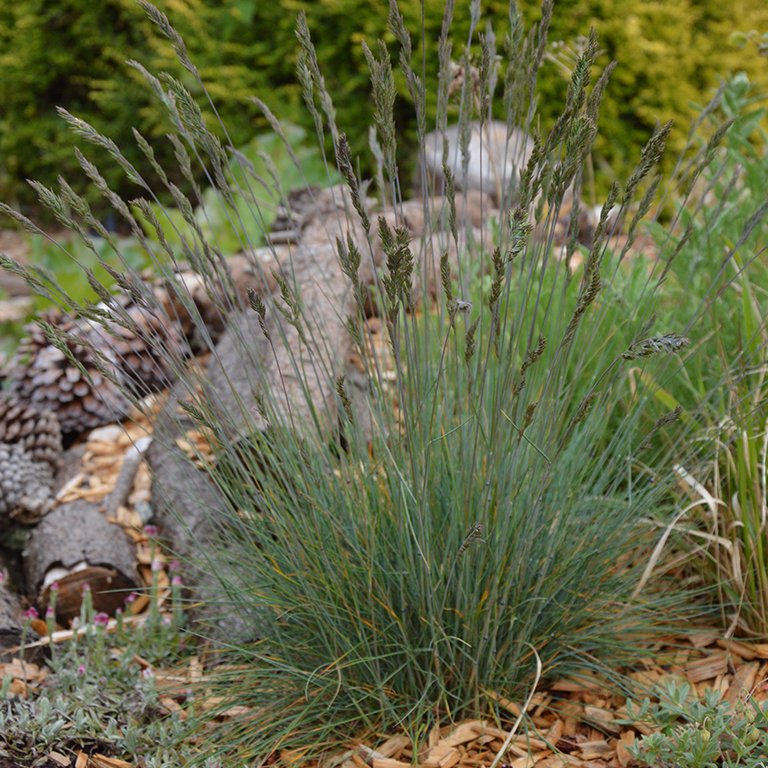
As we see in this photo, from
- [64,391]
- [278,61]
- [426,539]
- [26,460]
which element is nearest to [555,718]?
[426,539]

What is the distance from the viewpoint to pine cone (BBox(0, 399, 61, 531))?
96.0 inches

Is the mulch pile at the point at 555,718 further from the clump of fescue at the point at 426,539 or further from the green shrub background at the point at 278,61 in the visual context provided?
the green shrub background at the point at 278,61

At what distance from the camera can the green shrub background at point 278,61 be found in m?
4.96

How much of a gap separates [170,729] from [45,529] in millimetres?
1114

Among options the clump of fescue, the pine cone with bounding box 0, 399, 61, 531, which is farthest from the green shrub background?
the clump of fescue

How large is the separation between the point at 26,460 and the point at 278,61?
4.28 m

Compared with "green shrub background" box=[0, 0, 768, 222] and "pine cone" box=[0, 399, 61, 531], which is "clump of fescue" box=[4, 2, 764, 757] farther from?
"green shrub background" box=[0, 0, 768, 222]

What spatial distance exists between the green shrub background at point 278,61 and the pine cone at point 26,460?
3037 millimetres

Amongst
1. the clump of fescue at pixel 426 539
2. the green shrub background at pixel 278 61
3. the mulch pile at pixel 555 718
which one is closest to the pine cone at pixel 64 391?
the mulch pile at pixel 555 718

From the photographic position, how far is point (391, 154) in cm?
105

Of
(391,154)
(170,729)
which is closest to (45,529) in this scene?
(170,729)

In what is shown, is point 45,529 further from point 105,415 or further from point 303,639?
point 303,639

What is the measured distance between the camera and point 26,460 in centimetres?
257

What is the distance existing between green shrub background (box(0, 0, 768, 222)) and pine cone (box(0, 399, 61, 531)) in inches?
120
